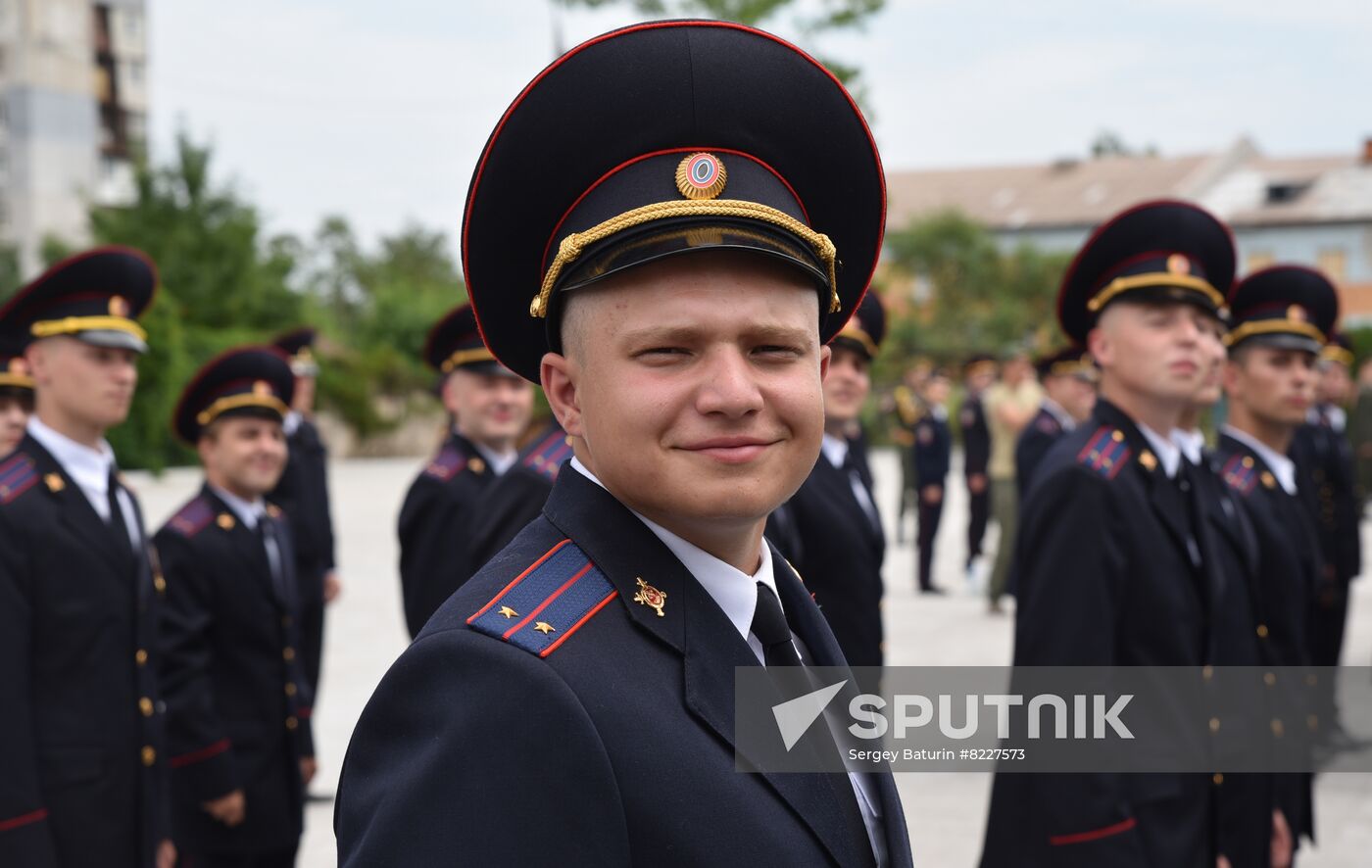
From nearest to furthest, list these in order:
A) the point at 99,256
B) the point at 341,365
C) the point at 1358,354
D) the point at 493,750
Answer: the point at 493,750 → the point at 99,256 → the point at 1358,354 → the point at 341,365

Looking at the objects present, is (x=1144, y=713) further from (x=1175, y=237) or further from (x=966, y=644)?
(x=966, y=644)

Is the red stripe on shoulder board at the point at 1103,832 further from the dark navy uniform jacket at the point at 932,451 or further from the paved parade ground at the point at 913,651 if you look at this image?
the dark navy uniform jacket at the point at 932,451

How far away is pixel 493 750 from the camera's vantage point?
133 cm

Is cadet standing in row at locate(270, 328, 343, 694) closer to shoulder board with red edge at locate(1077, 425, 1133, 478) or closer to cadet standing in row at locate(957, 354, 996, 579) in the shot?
shoulder board with red edge at locate(1077, 425, 1133, 478)

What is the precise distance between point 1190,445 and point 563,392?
2800mm

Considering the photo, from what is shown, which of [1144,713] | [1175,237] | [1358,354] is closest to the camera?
[1144,713]

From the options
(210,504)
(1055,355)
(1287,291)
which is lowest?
(210,504)

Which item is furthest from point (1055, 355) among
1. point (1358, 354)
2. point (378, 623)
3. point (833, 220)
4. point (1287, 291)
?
point (1358, 354)

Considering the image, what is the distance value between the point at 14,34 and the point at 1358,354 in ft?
150

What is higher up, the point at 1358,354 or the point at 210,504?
the point at 1358,354

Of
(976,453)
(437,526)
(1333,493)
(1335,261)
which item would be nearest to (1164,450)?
(437,526)

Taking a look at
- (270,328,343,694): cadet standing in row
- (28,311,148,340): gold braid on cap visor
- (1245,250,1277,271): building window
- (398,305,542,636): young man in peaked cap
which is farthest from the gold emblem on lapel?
(1245,250,1277,271): building window

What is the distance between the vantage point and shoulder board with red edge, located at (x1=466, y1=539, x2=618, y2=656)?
143cm

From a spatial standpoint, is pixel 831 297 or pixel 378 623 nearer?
pixel 831 297
